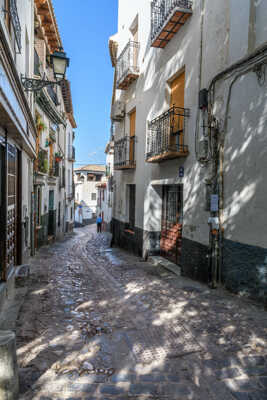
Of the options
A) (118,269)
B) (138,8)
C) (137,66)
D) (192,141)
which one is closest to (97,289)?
(118,269)

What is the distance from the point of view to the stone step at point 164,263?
7671 millimetres

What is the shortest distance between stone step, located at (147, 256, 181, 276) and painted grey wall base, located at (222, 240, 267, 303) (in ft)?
6.99

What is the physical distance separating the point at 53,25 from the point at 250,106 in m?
10.7

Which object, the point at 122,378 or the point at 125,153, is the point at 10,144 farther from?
the point at 125,153

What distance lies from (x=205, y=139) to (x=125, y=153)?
6150 mm

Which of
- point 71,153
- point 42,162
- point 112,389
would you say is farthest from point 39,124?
point 71,153

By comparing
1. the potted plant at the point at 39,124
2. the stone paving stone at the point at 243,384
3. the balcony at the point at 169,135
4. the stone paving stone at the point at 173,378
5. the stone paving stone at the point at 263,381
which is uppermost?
the potted plant at the point at 39,124

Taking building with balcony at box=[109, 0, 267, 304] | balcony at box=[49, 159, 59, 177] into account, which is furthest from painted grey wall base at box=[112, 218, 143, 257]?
balcony at box=[49, 159, 59, 177]

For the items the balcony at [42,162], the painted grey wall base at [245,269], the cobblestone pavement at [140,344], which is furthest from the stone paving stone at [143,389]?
the balcony at [42,162]

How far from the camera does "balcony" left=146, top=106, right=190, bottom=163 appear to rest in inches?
285

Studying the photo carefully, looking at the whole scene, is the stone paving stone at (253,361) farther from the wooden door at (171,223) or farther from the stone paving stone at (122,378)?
the wooden door at (171,223)

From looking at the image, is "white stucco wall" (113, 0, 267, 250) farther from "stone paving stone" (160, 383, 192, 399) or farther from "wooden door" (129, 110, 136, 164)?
"stone paving stone" (160, 383, 192, 399)

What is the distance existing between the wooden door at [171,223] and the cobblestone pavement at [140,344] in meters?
2.27

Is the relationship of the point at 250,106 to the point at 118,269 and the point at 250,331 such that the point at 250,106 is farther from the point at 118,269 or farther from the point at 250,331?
the point at 118,269
